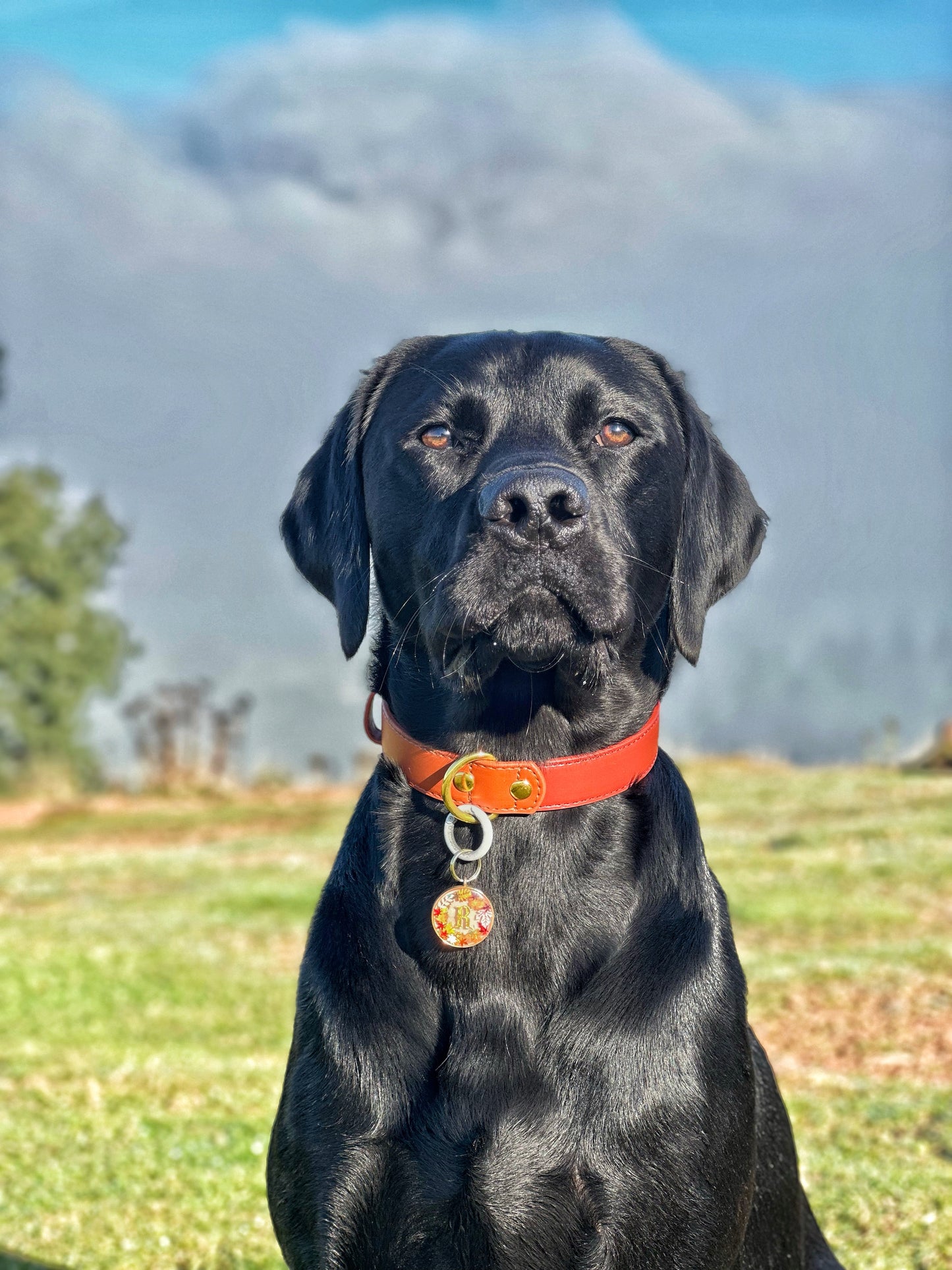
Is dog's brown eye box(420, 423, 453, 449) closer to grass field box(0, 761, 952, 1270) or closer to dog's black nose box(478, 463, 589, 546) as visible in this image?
dog's black nose box(478, 463, 589, 546)

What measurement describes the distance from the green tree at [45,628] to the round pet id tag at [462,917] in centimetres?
3154

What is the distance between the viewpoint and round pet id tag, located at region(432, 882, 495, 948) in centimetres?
329

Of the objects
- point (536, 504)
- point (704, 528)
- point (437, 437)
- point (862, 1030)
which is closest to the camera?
point (536, 504)

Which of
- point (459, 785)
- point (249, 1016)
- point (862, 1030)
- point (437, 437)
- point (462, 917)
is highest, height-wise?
point (437, 437)

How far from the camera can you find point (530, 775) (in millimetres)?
3354

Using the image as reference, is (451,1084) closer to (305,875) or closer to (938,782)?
(305,875)

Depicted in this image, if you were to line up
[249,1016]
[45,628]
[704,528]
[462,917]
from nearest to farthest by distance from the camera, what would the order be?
[462,917], [704,528], [249,1016], [45,628]

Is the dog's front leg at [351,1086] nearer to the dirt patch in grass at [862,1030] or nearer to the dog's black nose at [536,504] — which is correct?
the dog's black nose at [536,504]

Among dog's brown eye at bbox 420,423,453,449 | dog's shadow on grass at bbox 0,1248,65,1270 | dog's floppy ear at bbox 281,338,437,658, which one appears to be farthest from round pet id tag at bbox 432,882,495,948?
dog's shadow on grass at bbox 0,1248,65,1270

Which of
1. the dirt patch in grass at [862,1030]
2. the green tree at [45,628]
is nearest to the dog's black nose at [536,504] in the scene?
the dirt patch in grass at [862,1030]

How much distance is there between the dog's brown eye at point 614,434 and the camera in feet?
12.0

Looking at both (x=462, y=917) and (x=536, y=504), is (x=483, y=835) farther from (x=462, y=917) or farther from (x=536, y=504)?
(x=536, y=504)

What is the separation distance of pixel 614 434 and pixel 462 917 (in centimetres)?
131

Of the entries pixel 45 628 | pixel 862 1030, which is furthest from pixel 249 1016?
pixel 45 628
